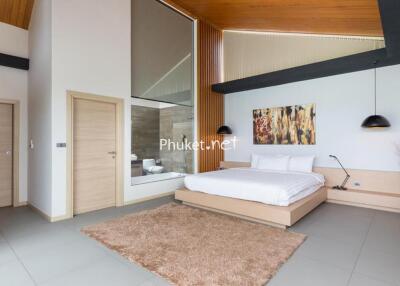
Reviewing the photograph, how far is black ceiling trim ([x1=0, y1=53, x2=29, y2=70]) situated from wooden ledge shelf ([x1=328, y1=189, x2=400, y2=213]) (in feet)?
20.7

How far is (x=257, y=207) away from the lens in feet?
11.0

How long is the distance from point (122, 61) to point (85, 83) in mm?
844

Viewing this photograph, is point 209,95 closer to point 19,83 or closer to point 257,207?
point 257,207

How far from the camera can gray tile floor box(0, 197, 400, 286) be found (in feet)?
6.63

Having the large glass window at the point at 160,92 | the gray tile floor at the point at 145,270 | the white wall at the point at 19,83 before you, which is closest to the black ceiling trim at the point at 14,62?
the white wall at the point at 19,83

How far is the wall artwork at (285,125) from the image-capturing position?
5074mm

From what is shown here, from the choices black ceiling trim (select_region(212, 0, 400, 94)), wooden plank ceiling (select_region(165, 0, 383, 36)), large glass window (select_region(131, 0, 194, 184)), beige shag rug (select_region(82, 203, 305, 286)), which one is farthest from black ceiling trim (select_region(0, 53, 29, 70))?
black ceiling trim (select_region(212, 0, 400, 94))

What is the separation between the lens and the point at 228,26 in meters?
6.23

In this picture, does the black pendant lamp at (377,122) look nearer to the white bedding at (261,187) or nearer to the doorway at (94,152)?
the white bedding at (261,187)

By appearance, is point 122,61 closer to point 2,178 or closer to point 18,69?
point 18,69

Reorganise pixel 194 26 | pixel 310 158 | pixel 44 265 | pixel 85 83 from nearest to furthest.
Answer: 1. pixel 44 265
2. pixel 85 83
3. pixel 310 158
4. pixel 194 26

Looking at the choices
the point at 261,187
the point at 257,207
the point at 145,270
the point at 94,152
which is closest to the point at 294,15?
the point at 261,187

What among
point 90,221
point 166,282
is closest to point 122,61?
point 90,221

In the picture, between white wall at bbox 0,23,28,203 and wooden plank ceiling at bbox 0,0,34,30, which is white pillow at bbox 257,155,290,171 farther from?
wooden plank ceiling at bbox 0,0,34,30
